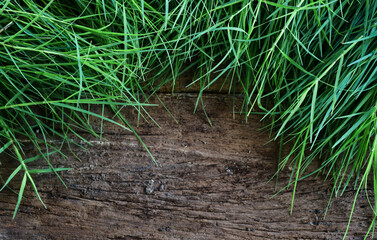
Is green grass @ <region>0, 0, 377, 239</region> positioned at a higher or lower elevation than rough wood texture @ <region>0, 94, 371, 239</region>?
higher

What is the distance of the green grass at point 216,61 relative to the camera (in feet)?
2.51

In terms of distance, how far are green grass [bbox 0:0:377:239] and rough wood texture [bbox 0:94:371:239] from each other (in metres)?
0.05

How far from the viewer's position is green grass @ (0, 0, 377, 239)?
76 centimetres

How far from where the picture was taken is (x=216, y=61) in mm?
880

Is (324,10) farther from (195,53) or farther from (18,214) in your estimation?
(18,214)

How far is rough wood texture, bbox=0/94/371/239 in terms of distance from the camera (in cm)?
86

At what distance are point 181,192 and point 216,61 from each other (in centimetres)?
30

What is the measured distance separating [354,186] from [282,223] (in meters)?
0.18

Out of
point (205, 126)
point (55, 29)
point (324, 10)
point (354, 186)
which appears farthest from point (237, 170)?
point (55, 29)

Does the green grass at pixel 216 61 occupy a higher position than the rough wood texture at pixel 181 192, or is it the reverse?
the green grass at pixel 216 61

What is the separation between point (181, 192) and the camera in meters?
0.88

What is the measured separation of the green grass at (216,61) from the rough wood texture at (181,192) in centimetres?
5

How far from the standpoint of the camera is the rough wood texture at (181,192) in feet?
2.83

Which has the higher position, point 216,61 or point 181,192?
point 216,61
